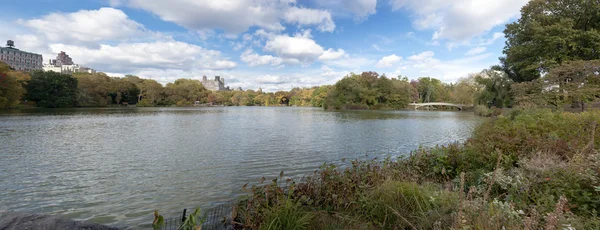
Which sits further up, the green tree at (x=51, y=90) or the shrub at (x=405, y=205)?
the green tree at (x=51, y=90)

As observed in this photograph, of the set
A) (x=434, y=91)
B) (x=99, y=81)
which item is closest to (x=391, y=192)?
(x=99, y=81)

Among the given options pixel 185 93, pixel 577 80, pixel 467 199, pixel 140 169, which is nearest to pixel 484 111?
pixel 577 80

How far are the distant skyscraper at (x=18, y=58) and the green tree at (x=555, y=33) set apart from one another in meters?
160

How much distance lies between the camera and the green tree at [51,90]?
5875 cm

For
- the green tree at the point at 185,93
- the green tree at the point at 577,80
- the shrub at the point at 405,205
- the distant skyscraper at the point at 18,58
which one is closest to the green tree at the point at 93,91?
the green tree at the point at 185,93

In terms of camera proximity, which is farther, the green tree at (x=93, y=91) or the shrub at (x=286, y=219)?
the green tree at (x=93, y=91)

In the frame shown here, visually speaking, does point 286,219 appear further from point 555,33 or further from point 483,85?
point 483,85

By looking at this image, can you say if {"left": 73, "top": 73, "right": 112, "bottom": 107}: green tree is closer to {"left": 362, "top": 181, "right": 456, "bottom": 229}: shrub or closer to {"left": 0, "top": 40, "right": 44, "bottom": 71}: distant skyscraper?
{"left": 0, "top": 40, "right": 44, "bottom": 71}: distant skyscraper

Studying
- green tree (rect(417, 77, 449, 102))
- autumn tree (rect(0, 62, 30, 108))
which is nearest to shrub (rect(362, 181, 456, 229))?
autumn tree (rect(0, 62, 30, 108))

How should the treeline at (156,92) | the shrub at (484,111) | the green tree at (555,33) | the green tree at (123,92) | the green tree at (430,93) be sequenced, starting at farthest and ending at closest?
the green tree at (430,93)
the green tree at (123,92)
the treeline at (156,92)
the shrub at (484,111)
the green tree at (555,33)

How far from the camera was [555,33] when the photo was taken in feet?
74.6

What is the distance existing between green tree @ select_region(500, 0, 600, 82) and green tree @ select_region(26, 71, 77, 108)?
3294 inches

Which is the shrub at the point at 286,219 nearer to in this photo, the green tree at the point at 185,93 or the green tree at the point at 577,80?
the green tree at the point at 577,80

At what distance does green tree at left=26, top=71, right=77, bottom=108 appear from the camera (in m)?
58.8
